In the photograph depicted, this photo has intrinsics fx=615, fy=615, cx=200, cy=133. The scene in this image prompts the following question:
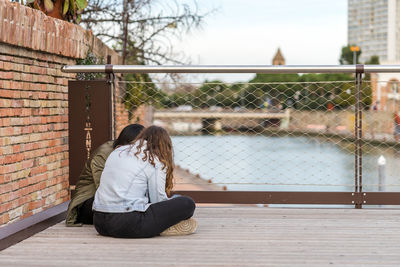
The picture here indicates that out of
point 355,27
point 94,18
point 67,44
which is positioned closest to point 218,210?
point 67,44

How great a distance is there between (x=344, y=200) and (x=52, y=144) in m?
2.43

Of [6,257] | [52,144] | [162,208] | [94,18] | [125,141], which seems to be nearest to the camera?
[6,257]

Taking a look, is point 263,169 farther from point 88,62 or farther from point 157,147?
point 157,147

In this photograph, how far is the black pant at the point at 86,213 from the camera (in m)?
4.38

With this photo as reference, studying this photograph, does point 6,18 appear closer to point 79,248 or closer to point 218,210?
point 79,248

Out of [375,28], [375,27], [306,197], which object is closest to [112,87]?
[306,197]

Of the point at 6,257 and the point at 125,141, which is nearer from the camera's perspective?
the point at 6,257

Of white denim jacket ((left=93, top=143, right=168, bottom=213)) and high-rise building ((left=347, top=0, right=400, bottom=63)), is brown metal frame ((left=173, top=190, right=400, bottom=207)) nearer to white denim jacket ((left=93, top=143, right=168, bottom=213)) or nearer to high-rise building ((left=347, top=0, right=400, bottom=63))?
white denim jacket ((left=93, top=143, right=168, bottom=213))

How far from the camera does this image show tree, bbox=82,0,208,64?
11414mm

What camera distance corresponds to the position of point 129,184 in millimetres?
3859

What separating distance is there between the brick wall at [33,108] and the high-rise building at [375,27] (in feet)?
399

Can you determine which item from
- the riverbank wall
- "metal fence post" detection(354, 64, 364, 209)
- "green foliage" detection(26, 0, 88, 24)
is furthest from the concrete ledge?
"metal fence post" detection(354, 64, 364, 209)

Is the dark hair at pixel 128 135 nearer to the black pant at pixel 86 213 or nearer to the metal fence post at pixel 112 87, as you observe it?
the black pant at pixel 86 213

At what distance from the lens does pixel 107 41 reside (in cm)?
1190
